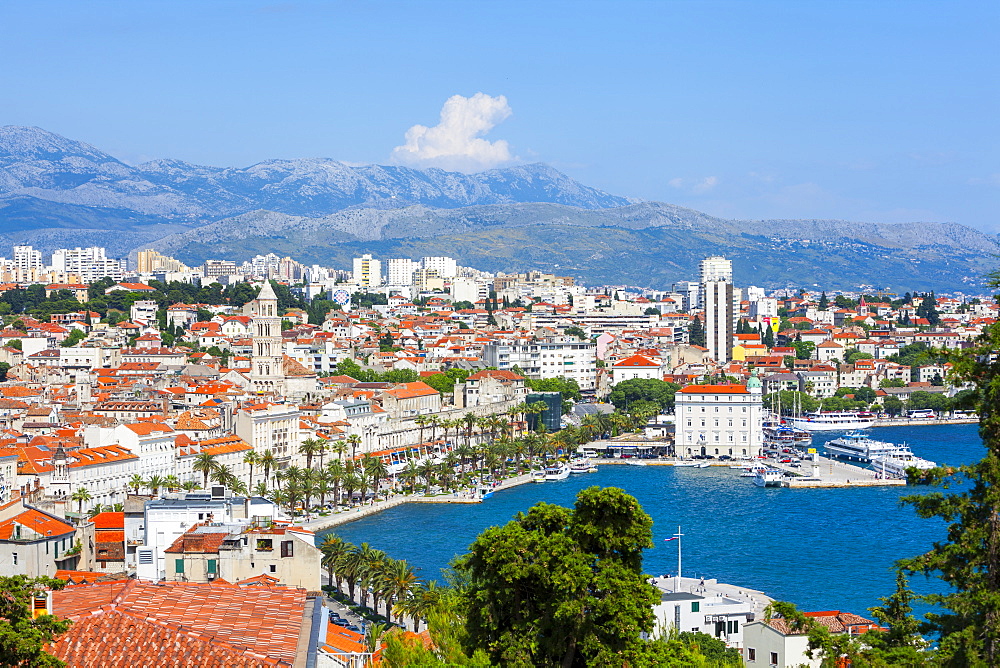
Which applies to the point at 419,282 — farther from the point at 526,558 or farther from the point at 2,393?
the point at 526,558

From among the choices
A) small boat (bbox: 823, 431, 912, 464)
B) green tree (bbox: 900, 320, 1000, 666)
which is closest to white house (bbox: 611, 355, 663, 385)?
small boat (bbox: 823, 431, 912, 464)

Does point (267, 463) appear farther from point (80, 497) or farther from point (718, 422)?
point (718, 422)

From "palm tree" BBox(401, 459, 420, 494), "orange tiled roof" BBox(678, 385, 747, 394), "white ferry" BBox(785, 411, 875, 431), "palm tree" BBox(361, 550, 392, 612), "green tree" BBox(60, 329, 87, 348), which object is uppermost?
"green tree" BBox(60, 329, 87, 348)

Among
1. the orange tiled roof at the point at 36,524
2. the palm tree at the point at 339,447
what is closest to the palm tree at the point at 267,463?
the palm tree at the point at 339,447

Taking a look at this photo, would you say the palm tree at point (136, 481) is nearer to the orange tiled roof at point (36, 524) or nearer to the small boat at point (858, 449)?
the orange tiled roof at point (36, 524)

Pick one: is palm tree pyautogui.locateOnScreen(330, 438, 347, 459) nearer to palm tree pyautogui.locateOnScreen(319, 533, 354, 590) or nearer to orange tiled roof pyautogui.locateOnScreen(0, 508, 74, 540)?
palm tree pyautogui.locateOnScreen(319, 533, 354, 590)

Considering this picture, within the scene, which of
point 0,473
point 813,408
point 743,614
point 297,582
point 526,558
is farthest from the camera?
point 813,408

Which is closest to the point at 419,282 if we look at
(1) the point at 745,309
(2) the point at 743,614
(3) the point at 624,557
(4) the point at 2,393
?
(1) the point at 745,309
